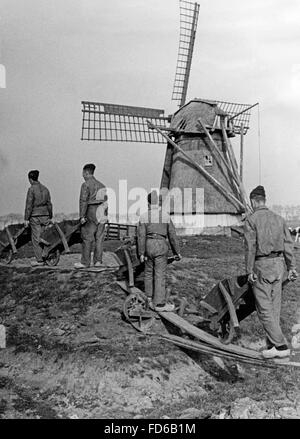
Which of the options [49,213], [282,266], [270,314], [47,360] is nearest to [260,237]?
[282,266]

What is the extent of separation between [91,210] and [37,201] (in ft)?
5.68

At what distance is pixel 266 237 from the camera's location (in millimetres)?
5887

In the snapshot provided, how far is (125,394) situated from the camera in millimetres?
6164

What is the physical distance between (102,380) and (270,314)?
2.33 m

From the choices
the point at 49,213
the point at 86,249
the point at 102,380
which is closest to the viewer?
the point at 102,380

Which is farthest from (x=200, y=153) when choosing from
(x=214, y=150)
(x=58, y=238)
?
(x=58, y=238)

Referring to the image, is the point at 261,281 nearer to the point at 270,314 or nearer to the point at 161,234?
the point at 270,314

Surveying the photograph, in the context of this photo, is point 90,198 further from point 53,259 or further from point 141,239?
point 141,239

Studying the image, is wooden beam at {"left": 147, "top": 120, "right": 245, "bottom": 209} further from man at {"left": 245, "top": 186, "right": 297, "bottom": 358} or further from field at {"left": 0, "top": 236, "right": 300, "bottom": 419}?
man at {"left": 245, "top": 186, "right": 297, "bottom": 358}

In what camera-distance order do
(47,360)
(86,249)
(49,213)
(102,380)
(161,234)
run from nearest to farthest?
(102,380) → (47,360) → (161,234) → (86,249) → (49,213)

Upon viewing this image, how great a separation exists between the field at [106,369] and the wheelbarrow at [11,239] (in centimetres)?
258

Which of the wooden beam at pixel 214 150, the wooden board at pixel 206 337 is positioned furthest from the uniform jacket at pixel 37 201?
the wooden beam at pixel 214 150

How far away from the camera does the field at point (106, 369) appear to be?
5816 mm

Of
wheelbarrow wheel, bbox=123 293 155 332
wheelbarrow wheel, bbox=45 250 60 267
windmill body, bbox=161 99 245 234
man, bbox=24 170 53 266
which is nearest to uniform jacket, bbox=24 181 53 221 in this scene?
man, bbox=24 170 53 266
